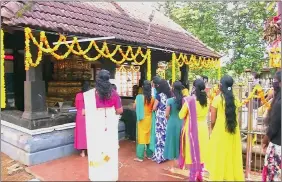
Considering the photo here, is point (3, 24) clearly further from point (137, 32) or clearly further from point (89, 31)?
point (137, 32)

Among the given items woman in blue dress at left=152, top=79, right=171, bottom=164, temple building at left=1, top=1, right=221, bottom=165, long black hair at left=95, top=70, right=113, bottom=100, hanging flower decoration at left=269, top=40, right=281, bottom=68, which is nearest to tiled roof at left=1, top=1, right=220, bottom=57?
temple building at left=1, top=1, right=221, bottom=165

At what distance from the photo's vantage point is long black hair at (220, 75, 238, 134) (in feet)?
14.0

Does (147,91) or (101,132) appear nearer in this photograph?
(101,132)

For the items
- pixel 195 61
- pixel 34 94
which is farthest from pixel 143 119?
pixel 195 61

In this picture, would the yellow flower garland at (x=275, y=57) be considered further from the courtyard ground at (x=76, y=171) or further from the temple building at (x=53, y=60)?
the temple building at (x=53, y=60)

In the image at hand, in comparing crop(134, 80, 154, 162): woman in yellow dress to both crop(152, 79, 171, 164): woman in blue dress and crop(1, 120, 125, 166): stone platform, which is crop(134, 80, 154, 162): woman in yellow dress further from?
crop(1, 120, 125, 166): stone platform

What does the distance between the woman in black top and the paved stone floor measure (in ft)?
4.81

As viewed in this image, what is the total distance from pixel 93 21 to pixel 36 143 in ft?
10.9

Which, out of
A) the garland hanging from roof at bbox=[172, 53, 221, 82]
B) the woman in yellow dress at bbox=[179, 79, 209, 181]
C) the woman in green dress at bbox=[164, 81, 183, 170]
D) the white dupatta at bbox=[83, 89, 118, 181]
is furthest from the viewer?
the garland hanging from roof at bbox=[172, 53, 221, 82]

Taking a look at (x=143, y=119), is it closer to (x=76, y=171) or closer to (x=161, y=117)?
(x=161, y=117)

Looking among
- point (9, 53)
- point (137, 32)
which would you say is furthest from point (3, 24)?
point (137, 32)

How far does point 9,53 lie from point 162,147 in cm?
534

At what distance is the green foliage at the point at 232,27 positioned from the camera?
1583 cm

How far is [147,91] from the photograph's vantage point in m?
5.76
